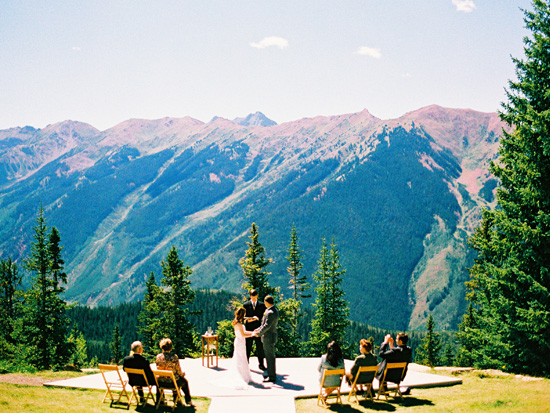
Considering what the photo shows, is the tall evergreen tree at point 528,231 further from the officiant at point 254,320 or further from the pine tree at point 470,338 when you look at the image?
the officiant at point 254,320

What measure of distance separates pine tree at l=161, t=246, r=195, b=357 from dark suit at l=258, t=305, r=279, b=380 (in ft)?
77.4

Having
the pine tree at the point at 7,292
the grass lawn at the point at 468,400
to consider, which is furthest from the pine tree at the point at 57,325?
the grass lawn at the point at 468,400

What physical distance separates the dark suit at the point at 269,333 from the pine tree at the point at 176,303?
→ 2359 centimetres

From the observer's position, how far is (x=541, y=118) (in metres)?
17.2

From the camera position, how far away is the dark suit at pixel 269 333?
619 inches

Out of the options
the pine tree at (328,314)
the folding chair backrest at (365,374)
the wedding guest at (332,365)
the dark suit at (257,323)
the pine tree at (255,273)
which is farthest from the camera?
the pine tree at (328,314)

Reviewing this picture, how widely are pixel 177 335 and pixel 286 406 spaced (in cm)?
2799

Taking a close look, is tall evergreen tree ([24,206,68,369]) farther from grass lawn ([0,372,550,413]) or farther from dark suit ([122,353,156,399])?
dark suit ([122,353,156,399])

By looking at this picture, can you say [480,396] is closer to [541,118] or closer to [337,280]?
[541,118]

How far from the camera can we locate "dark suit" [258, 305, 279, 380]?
51.6 feet

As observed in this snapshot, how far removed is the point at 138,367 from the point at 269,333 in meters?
4.97

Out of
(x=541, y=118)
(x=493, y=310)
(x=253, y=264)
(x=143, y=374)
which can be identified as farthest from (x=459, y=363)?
(x=143, y=374)

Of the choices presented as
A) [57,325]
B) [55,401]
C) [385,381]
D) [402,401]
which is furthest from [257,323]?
[57,325]

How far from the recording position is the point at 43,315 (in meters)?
34.0
